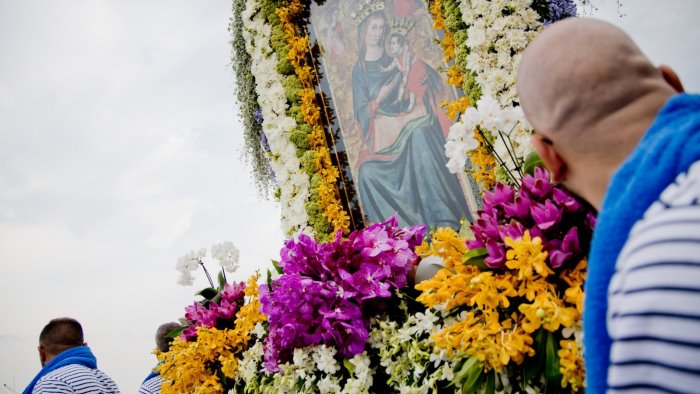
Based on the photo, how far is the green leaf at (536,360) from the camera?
130 centimetres

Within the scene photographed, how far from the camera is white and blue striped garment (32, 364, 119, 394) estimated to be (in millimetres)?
3422

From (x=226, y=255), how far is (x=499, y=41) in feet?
9.41

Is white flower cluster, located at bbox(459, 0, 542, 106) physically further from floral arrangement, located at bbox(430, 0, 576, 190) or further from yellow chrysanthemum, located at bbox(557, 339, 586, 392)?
yellow chrysanthemum, located at bbox(557, 339, 586, 392)

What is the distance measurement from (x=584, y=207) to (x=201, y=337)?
2.08m

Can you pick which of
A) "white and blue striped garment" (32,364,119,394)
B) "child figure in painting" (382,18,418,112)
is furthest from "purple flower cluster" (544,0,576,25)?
"white and blue striped garment" (32,364,119,394)

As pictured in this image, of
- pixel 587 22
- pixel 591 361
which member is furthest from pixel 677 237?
pixel 587 22

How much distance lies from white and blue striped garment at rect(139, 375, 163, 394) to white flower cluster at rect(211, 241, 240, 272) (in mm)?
1764

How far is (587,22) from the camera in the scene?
820 mm

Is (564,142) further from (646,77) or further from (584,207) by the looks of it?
(584,207)

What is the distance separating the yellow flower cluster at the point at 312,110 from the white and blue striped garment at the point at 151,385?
234 centimetres

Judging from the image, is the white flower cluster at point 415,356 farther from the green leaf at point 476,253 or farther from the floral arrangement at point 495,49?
the floral arrangement at point 495,49

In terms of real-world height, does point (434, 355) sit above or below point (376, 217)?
below

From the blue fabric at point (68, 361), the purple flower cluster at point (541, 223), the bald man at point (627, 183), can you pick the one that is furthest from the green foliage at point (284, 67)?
the bald man at point (627, 183)

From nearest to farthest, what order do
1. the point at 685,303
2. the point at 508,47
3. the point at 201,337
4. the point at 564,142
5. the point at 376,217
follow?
the point at 685,303
the point at 564,142
the point at 201,337
the point at 508,47
the point at 376,217
